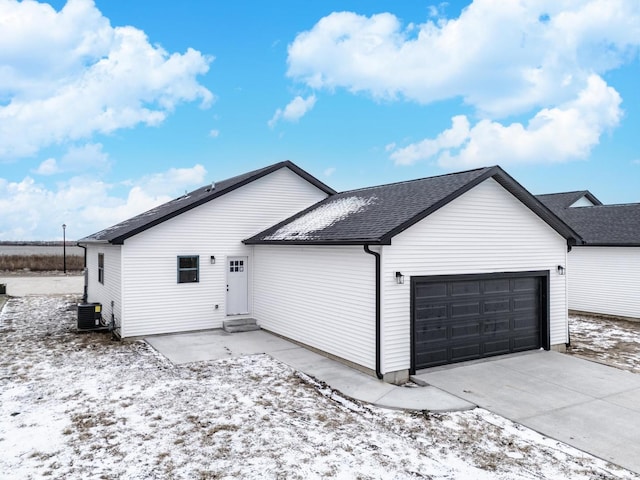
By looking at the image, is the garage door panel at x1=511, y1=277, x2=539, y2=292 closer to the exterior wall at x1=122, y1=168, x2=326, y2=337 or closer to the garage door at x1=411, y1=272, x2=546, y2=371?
the garage door at x1=411, y1=272, x2=546, y2=371

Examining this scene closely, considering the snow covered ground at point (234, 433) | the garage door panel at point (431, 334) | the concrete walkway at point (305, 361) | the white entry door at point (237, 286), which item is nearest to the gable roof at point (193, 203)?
the white entry door at point (237, 286)

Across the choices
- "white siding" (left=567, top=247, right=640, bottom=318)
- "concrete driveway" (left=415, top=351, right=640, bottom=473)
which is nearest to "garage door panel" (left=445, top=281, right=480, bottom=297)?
"concrete driveway" (left=415, top=351, right=640, bottom=473)

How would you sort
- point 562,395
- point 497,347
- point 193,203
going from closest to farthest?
1. point 562,395
2. point 497,347
3. point 193,203

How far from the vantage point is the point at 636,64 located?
14.2 metres

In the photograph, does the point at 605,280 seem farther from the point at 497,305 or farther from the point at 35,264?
the point at 35,264


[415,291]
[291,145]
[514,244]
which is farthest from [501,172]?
[291,145]

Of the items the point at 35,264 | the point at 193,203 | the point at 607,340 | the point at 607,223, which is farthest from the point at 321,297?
the point at 35,264

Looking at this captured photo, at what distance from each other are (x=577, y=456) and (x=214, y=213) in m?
10.7

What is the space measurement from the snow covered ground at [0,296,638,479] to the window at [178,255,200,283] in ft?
12.9

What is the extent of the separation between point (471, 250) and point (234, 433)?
6.46 metres

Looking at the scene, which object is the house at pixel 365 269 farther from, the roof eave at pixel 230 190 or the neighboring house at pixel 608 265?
the neighboring house at pixel 608 265

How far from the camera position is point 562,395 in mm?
7523

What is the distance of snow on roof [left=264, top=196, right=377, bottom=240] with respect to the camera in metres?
11.1

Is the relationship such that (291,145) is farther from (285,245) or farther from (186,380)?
(186,380)
